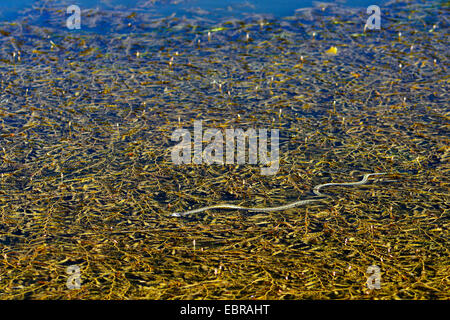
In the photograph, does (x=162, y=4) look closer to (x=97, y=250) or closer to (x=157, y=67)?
(x=157, y=67)

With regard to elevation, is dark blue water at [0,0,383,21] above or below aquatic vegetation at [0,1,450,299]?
above

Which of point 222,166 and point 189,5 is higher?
point 189,5

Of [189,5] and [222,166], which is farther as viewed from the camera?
[189,5]

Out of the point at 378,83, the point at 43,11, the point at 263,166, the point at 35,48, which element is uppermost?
the point at 43,11

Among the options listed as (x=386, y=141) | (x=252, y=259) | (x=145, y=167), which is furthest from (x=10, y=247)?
(x=386, y=141)
